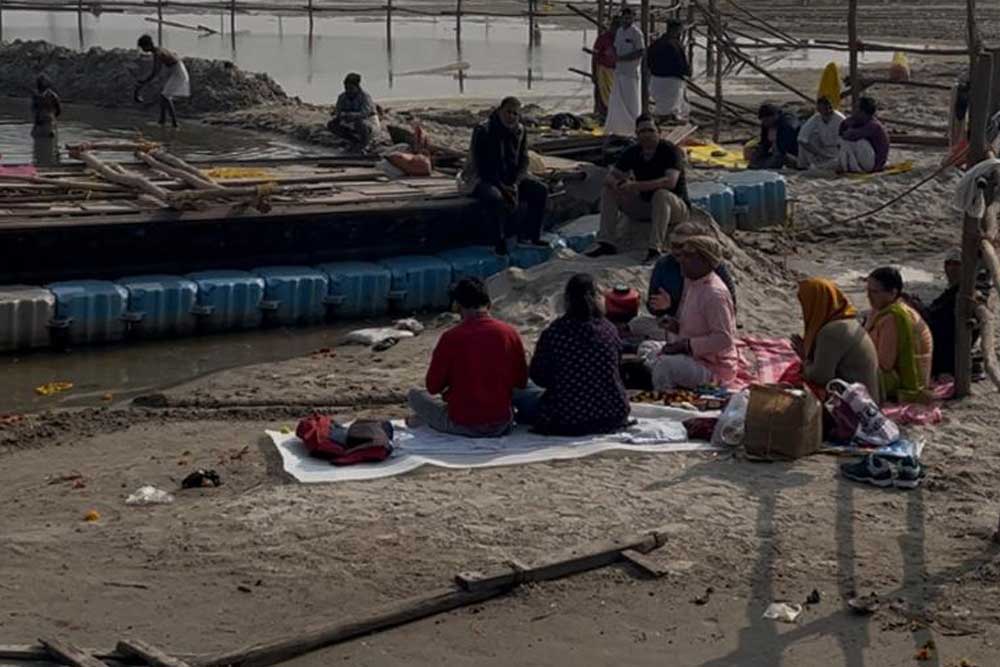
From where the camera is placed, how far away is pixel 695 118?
78.7 ft

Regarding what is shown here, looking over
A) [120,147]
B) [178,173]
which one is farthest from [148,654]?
[120,147]

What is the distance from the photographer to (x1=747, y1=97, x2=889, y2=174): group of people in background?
58.1 feet

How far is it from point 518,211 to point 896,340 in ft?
18.4

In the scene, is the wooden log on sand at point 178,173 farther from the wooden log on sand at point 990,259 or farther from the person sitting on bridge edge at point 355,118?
the wooden log on sand at point 990,259

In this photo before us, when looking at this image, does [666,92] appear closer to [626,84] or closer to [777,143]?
[626,84]

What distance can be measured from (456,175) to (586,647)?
1011cm

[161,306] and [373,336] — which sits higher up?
[161,306]

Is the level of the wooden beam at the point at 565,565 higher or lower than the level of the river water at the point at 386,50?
lower

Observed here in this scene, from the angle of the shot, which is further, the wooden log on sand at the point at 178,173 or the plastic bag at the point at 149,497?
the wooden log on sand at the point at 178,173

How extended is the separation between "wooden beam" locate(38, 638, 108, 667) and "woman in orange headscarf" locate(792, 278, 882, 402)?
177 inches

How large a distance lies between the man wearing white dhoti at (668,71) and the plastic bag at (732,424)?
39.2 ft

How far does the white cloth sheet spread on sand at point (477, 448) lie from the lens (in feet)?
28.3

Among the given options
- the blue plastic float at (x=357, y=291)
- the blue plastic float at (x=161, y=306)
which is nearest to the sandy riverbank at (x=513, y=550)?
the blue plastic float at (x=161, y=306)

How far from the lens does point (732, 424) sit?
29.5 feet
